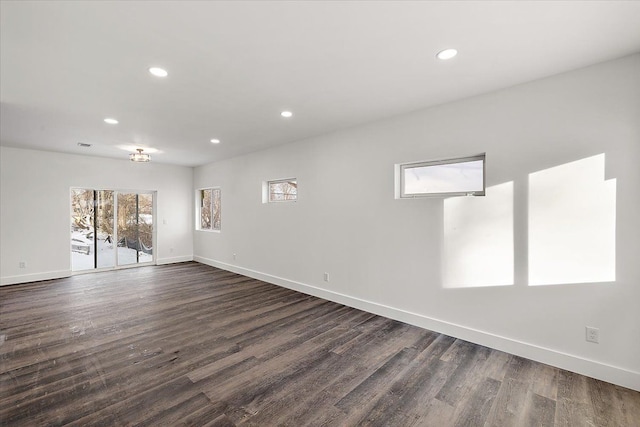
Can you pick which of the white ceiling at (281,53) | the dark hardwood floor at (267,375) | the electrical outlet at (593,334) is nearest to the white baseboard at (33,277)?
the dark hardwood floor at (267,375)

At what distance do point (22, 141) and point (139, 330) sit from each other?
4175 millimetres

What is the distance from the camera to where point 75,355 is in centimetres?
264

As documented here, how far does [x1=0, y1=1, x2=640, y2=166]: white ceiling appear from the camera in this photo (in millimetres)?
1669

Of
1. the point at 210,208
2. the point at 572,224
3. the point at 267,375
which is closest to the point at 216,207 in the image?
the point at 210,208

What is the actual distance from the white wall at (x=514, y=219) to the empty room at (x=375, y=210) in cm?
2

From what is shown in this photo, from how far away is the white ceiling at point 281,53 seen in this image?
5.48ft

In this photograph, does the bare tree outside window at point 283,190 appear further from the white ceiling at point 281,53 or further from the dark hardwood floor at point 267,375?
the dark hardwood floor at point 267,375

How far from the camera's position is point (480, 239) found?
9.40 feet

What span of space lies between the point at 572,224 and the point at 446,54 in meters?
1.80

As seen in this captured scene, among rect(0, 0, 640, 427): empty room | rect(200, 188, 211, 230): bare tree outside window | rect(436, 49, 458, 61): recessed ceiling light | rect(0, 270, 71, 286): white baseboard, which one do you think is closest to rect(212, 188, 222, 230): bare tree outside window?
rect(200, 188, 211, 230): bare tree outside window

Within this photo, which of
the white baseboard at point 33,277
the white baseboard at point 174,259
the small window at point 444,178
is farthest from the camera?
the white baseboard at point 174,259

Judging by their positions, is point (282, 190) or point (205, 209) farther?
point (205, 209)

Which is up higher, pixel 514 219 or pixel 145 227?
pixel 514 219

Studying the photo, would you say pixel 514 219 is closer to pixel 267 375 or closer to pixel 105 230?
pixel 267 375
